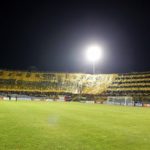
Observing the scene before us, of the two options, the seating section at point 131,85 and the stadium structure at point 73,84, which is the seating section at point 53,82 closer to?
the stadium structure at point 73,84

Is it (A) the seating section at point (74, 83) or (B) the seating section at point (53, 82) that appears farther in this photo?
(B) the seating section at point (53, 82)

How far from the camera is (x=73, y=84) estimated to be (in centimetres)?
11962

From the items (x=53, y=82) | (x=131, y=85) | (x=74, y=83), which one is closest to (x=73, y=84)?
(x=74, y=83)

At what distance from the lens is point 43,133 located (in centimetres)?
1670

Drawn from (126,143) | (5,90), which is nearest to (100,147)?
(126,143)

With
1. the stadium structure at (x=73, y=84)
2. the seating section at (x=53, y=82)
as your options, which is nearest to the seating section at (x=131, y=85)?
the stadium structure at (x=73, y=84)

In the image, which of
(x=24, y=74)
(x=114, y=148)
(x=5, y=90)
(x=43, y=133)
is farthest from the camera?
(x=24, y=74)

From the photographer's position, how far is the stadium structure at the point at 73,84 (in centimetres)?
10800

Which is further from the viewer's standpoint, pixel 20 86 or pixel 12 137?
pixel 20 86

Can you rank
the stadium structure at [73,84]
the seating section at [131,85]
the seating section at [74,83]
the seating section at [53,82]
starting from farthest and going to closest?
the seating section at [53,82], the seating section at [74,83], the stadium structure at [73,84], the seating section at [131,85]

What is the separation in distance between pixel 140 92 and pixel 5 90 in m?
47.7

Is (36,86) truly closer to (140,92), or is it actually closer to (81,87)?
(81,87)

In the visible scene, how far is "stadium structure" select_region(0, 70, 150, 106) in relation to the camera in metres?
108

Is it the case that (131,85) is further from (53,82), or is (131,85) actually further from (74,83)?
(53,82)
